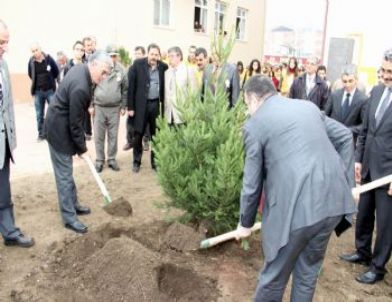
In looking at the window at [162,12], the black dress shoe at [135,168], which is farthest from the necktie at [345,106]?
the window at [162,12]

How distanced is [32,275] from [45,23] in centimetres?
1230

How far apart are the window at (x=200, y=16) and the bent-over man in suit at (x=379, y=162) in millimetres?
17510

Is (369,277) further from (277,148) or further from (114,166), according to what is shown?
(114,166)

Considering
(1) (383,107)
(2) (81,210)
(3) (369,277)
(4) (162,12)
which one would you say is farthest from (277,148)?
(4) (162,12)

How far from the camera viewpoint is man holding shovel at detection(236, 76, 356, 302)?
270 centimetres

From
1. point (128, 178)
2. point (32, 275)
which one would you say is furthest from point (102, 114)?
point (32, 275)

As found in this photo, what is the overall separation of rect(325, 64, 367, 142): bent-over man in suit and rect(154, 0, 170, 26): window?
547 inches

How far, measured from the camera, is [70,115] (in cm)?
446

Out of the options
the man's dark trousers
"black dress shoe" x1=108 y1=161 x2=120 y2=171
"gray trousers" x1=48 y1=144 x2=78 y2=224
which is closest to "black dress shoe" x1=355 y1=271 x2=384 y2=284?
"gray trousers" x1=48 y1=144 x2=78 y2=224

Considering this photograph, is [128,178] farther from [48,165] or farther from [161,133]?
[161,133]

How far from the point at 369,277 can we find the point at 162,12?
53.9 feet

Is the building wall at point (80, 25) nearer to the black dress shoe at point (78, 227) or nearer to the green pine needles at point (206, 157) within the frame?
the green pine needles at point (206, 157)

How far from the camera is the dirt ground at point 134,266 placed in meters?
3.68

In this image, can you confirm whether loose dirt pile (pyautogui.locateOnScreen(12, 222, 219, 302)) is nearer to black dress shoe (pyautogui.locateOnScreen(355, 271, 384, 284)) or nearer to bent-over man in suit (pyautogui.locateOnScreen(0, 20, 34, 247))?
bent-over man in suit (pyautogui.locateOnScreen(0, 20, 34, 247))
